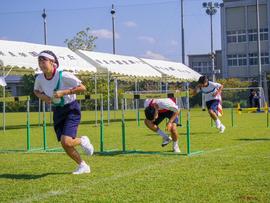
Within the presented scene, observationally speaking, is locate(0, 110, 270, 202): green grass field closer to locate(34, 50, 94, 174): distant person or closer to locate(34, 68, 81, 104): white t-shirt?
locate(34, 50, 94, 174): distant person

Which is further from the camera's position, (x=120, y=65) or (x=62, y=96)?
(x=120, y=65)

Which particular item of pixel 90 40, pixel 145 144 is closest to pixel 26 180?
pixel 145 144

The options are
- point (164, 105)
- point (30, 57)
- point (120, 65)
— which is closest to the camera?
point (164, 105)

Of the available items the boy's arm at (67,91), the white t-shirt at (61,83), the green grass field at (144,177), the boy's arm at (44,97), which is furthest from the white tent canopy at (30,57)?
the boy's arm at (67,91)

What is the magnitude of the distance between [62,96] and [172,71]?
25.9m

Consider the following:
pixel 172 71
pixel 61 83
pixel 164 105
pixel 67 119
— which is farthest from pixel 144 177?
pixel 172 71

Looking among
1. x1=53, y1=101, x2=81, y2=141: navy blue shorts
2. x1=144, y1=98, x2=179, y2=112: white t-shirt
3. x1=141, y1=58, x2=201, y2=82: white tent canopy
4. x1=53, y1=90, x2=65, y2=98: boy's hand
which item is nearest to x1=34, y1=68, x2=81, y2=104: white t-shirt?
x1=53, y1=101, x2=81, y2=141: navy blue shorts

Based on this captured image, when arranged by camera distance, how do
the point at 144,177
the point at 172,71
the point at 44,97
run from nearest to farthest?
the point at 144,177 → the point at 44,97 → the point at 172,71

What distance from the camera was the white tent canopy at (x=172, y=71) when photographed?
31.4 metres

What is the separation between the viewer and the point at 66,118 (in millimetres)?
8094

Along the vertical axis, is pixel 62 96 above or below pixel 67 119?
above

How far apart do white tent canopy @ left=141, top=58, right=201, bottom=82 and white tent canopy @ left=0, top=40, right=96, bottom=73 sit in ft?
25.3

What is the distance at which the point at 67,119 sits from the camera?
318 inches

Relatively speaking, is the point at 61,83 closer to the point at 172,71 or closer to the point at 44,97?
the point at 44,97
